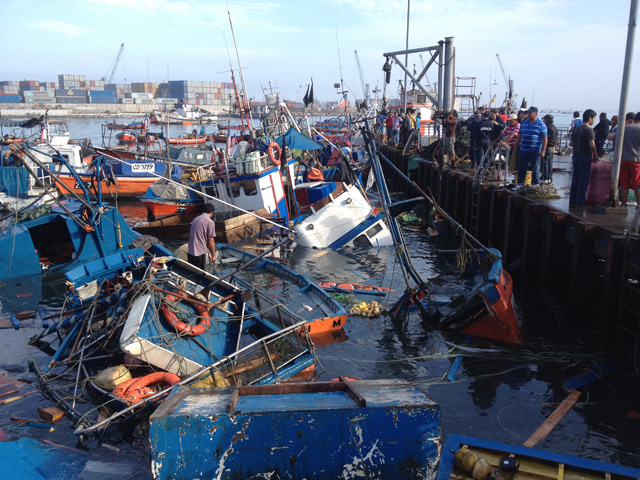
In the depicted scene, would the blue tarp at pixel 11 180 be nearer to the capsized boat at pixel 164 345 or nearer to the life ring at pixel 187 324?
the capsized boat at pixel 164 345

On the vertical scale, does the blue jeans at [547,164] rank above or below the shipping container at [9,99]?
below

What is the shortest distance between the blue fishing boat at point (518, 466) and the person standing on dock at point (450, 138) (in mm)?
14576

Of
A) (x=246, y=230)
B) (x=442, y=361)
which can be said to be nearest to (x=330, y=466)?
(x=442, y=361)

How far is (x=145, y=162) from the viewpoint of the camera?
88.9 feet

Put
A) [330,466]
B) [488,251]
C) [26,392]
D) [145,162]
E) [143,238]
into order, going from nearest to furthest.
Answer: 1. [330,466]
2. [26,392]
3. [488,251]
4. [143,238]
5. [145,162]

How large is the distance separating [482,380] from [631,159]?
522cm

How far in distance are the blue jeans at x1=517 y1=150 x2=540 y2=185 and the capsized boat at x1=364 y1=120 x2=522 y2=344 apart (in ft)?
11.3

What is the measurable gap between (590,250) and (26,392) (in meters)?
9.57

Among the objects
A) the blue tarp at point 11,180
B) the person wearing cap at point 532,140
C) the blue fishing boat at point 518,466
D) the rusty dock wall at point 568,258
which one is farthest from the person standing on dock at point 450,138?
the blue tarp at point 11,180

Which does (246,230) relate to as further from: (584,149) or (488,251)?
(584,149)

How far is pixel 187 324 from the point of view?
7.41m

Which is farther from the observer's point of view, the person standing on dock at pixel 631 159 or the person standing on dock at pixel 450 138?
the person standing on dock at pixel 450 138

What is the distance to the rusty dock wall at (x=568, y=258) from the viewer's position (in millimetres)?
8164

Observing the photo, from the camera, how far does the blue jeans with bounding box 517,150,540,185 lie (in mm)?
12797
